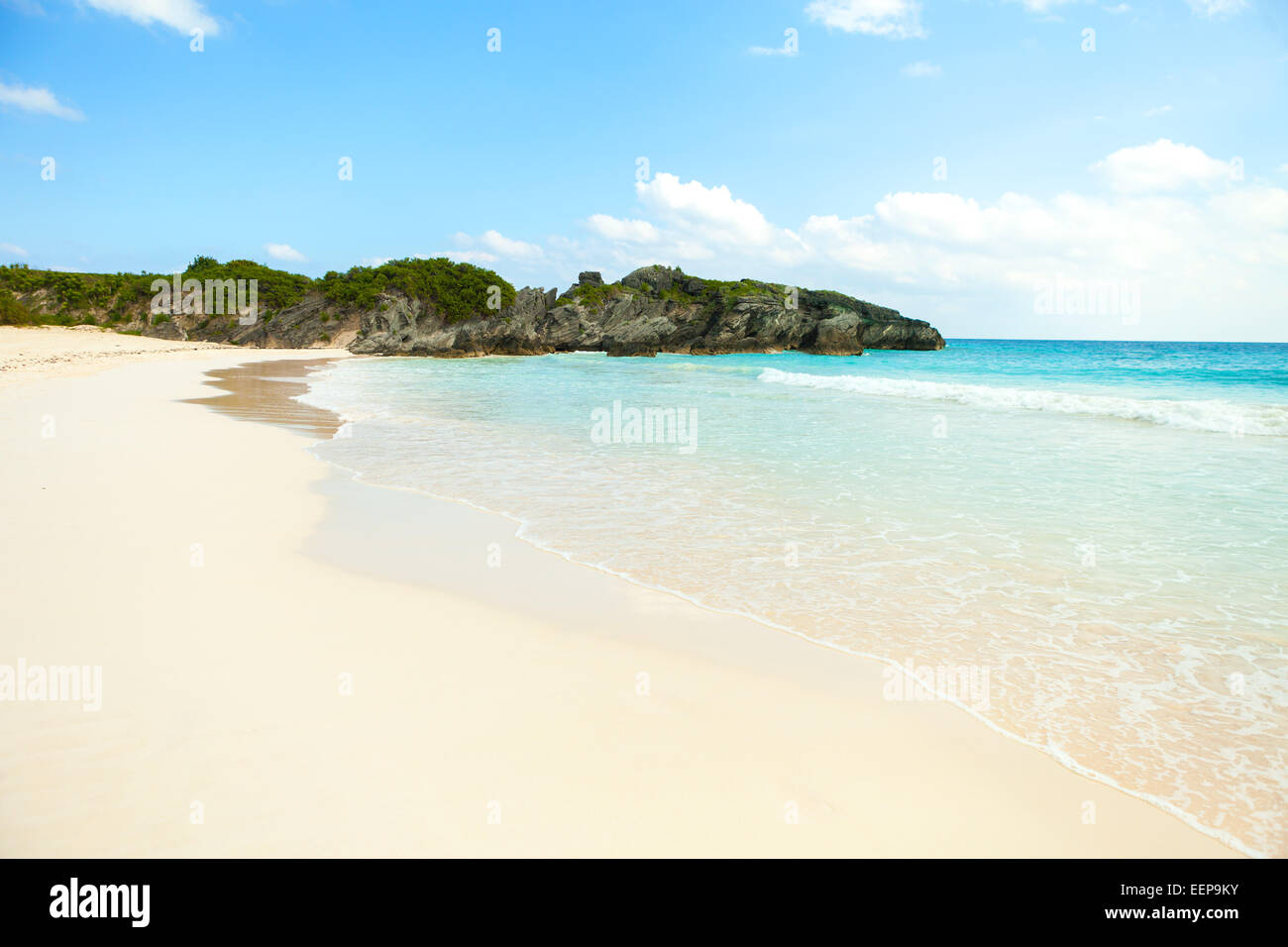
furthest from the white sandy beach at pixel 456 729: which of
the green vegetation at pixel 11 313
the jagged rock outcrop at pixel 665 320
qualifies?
the green vegetation at pixel 11 313

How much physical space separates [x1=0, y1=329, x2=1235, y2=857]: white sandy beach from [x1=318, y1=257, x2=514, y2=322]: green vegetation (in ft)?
223

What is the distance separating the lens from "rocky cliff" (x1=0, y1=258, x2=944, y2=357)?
205ft

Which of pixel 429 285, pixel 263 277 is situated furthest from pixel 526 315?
pixel 263 277

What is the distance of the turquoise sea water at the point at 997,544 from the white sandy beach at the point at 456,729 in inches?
17.4

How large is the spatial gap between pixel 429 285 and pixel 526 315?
14.9m

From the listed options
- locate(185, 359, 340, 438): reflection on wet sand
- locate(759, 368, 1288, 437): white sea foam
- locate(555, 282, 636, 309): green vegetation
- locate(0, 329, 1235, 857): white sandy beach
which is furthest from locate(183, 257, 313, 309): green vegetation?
locate(0, 329, 1235, 857): white sandy beach

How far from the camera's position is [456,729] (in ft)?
9.98

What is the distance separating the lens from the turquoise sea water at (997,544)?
11.0 ft

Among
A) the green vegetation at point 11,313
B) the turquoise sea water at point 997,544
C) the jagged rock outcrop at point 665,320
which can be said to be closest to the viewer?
the turquoise sea water at point 997,544

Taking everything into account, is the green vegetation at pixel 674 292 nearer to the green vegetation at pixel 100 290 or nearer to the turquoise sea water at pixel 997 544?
the green vegetation at pixel 100 290
